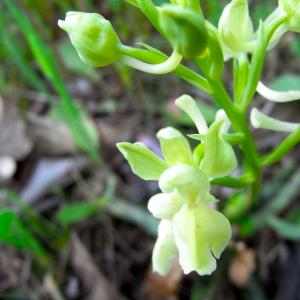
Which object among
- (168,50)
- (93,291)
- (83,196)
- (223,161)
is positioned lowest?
(93,291)

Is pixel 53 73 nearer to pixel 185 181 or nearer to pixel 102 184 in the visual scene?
pixel 102 184

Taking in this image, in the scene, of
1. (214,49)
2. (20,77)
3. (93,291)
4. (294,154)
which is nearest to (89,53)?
(214,49)

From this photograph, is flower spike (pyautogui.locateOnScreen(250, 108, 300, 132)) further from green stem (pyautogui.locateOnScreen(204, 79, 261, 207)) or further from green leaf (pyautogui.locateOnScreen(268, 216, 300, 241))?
green leaf (pyautogui.locateOnScreen(268, 216, 300, 241))

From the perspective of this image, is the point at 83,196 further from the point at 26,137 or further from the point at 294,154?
the point at 294,154

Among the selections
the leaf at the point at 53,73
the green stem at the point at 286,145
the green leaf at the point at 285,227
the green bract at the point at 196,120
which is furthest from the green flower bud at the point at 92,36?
the green leaf at the point at 285,227


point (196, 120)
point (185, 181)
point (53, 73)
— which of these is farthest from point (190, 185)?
point (53, 73)

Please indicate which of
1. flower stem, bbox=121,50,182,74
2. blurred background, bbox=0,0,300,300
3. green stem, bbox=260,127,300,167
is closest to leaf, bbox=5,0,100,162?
blurred background, bbox=0,0,300,300
